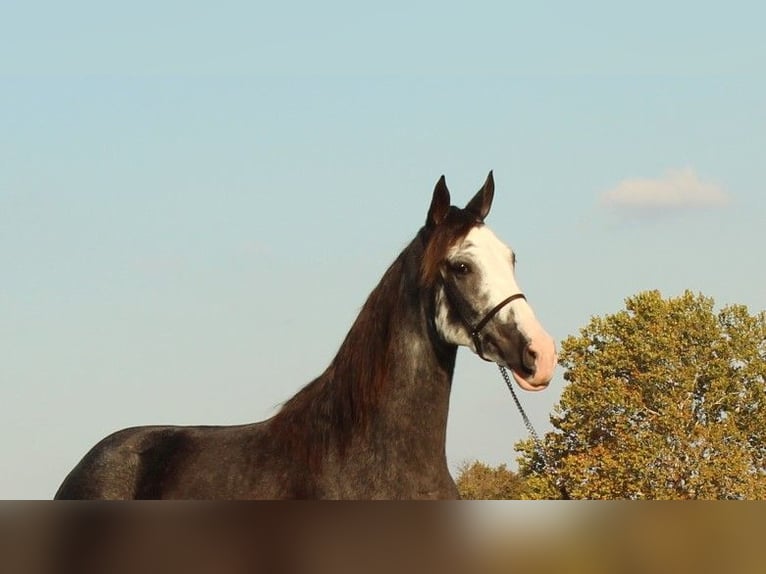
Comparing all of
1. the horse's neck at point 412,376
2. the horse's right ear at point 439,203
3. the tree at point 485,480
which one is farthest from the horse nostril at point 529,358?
A: the tree at point 485,480

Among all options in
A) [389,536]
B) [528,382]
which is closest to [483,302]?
[528,382]


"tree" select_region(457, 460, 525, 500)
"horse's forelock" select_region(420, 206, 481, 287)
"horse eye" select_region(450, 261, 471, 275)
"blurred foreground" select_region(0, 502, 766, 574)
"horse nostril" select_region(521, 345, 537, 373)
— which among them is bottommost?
"blurred foreground" select_region(0, 502, 766, 574)

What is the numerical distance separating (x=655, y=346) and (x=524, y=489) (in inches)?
392

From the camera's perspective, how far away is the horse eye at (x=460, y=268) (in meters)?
7.08

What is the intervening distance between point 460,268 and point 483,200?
29.1 inches

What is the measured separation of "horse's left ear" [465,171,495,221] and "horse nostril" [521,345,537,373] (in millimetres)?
1138

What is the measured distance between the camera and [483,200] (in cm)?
764

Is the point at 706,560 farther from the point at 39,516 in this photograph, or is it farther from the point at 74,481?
the point at 74,481

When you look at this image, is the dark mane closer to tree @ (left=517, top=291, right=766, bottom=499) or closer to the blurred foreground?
the blurred foreground

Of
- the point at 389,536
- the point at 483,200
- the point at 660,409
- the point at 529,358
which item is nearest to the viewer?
the point at 389,536

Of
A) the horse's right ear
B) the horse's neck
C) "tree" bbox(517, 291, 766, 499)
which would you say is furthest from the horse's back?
"tree" bbox(517, 291, 766, 499)

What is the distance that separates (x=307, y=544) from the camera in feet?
9.90

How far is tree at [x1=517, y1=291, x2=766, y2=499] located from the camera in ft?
183

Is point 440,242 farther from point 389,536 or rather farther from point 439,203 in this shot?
point 389,536
